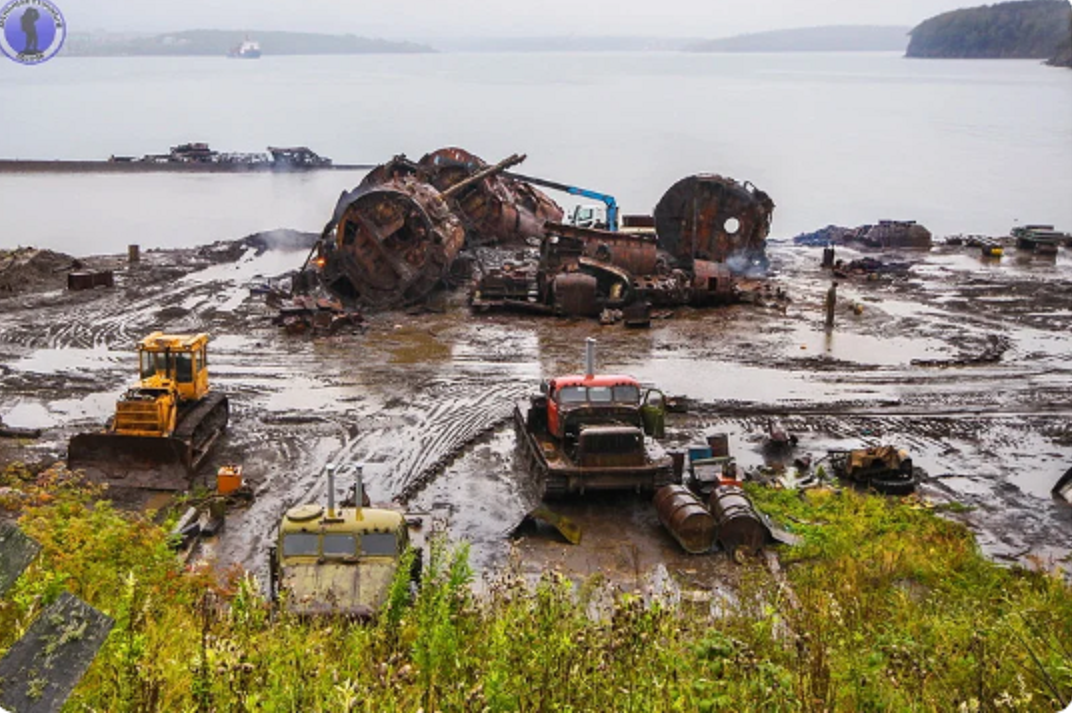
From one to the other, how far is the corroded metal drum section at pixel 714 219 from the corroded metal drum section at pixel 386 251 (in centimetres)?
1008

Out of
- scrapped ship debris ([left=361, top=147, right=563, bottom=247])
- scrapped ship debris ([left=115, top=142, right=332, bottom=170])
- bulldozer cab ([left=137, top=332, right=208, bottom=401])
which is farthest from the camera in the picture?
scrapped ship debris ([left=115, top=142, right=332, bottom=170])

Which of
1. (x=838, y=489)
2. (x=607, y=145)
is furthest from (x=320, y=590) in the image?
(x=607, y=145)

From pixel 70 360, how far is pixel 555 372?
11.9 metres

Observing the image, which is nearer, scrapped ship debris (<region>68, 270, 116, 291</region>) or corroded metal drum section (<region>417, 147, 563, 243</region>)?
scrapped ship debris (<region>68, 270, 116, 291</region>)

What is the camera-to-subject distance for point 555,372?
26.8m

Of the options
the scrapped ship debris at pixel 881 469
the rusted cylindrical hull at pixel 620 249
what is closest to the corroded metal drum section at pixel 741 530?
the scrapped ship debris at pixel 881 469

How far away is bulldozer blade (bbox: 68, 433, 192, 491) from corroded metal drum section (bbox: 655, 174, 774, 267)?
25.5 metres

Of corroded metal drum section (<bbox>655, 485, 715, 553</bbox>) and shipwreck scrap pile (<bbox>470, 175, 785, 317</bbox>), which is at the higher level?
shipwreck scrap pile (<bbox>470, 175, 785, 317</bbox>)

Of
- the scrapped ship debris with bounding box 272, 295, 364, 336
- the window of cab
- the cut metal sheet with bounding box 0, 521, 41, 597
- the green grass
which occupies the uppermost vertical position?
the cut metal sheet with bounding box 0, 521, 41, 597

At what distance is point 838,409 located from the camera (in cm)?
2381

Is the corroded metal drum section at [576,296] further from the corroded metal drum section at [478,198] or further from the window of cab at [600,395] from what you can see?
the window of cab at [600,395]

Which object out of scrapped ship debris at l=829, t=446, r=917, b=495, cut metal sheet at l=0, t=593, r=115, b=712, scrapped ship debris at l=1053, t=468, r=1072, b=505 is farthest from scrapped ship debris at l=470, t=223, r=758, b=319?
cut metal sheet at l=0, t=593, r=115, b=712

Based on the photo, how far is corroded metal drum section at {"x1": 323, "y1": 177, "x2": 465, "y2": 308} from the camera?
34.0 m

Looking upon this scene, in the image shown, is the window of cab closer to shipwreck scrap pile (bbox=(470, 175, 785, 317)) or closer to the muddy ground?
the muddy ground
